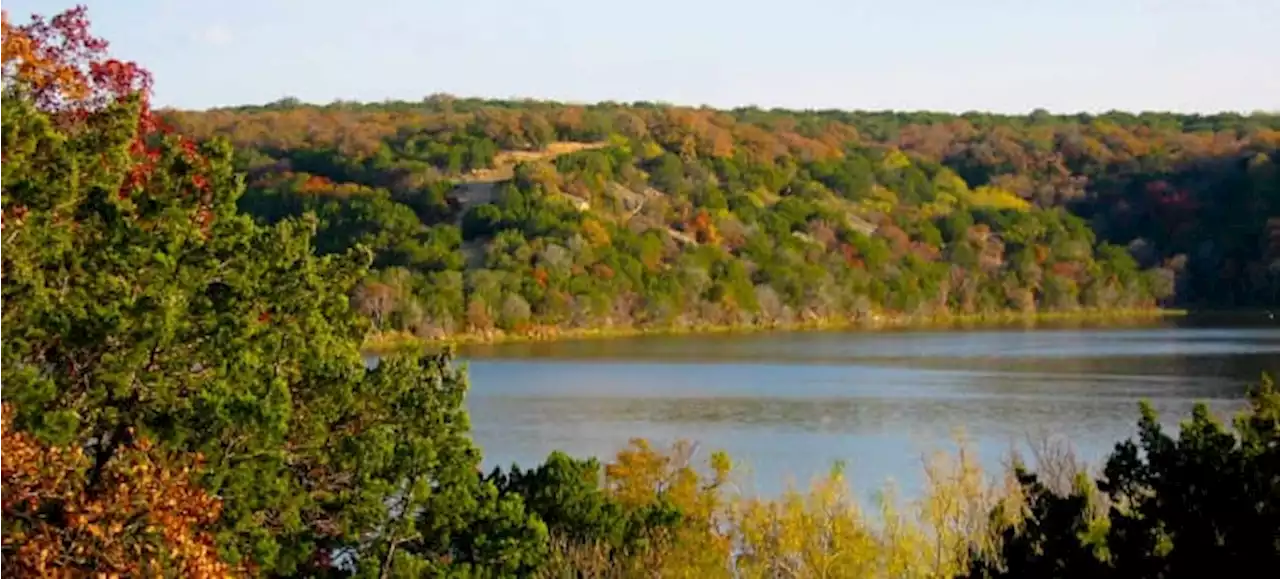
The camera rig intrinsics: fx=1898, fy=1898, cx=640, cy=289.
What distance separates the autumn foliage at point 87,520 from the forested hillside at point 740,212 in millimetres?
58963

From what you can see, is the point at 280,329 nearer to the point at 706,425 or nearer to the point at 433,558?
the point at 433,558

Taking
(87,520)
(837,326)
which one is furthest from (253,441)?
(837,326)

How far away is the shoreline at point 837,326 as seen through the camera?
73188mm

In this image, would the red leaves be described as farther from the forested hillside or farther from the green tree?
the forested hillside

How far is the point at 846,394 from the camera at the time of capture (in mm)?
44406

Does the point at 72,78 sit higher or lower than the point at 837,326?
higher

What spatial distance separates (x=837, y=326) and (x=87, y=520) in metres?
79.8

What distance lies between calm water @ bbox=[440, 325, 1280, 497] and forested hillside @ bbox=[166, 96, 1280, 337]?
978cm

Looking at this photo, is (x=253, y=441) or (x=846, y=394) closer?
(x=253, y=441)

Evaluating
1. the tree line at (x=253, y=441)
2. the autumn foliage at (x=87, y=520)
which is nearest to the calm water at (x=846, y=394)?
the tree line at (x=253, y=441)

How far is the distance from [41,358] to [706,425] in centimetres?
2604

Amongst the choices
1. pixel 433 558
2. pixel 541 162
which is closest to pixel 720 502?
pixel 433 558

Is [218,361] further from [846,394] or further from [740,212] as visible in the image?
[740,212]

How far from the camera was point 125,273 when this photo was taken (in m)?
11.4
